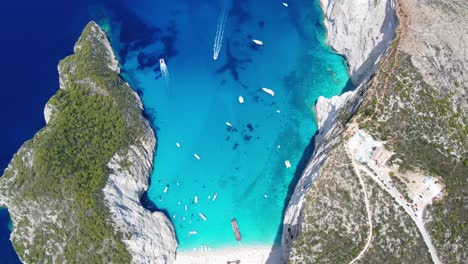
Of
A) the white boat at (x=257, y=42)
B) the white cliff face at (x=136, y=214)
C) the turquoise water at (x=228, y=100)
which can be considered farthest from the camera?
the white boat at (x=257, y=42)

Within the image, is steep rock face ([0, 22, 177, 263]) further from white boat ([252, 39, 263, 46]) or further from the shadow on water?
white boat ([252, 39, 263, 46])

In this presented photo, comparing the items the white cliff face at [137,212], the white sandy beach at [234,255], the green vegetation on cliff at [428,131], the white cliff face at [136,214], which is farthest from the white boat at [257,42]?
the white sandy beach at [234,255]

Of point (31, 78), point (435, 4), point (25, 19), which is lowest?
point (435, 4)

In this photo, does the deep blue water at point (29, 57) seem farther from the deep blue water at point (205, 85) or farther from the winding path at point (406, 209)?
the winding path at point (406, 209)

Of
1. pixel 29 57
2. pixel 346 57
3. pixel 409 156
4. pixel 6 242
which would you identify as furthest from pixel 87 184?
pixel 346 57

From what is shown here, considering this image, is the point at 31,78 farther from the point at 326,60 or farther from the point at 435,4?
the point at 435,4

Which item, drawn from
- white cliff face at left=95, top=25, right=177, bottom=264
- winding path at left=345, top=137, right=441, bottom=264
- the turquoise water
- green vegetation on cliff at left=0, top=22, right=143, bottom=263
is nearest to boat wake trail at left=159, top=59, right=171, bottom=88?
the turquoise water

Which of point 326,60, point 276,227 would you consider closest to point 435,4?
point 326,60
